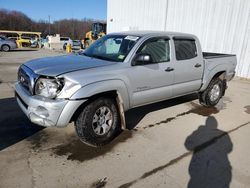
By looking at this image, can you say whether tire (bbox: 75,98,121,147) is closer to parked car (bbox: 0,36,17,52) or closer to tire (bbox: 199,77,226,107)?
tire (bbox: 199,77,226,107)

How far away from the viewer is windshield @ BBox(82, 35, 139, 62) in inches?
166

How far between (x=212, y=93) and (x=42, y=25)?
85631 millimetres

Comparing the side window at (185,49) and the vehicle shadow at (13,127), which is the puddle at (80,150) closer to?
the vehicle shadow at (13,127)

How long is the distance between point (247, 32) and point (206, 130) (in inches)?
305

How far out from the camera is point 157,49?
4.58m

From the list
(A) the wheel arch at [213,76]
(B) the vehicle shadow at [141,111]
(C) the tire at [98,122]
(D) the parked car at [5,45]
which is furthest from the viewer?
(D) the parked car at [5,45]

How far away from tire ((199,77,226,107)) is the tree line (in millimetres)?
73048

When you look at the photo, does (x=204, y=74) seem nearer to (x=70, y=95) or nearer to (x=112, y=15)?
(x=70, y=95)

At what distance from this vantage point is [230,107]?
640cm

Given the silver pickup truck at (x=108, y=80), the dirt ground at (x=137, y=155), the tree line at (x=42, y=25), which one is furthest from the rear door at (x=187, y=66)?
the tree line at (x=42, y=25)

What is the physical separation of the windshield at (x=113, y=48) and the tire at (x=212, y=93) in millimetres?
2707

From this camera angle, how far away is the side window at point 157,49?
438 cm

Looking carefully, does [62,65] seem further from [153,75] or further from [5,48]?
[5,48]

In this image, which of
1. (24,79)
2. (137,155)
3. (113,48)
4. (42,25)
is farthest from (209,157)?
(42,25)
